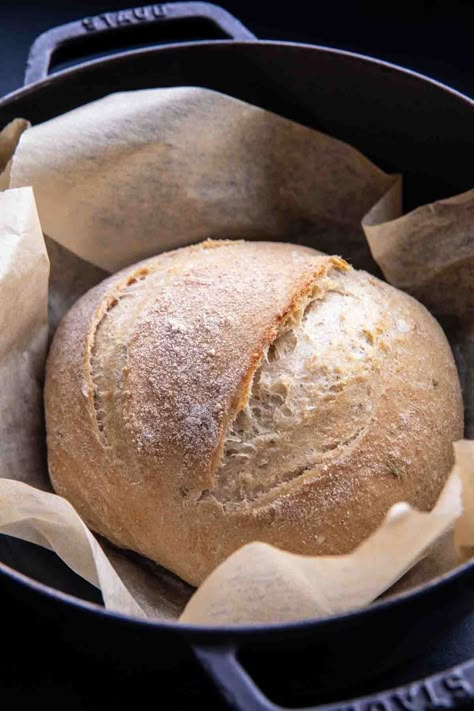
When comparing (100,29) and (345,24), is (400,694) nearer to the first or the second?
(100,29)

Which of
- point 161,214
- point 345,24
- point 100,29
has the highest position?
point 100,29

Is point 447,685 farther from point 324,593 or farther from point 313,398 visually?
point 313,398

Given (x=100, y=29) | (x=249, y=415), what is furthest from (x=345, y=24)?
(x=249, y=415)

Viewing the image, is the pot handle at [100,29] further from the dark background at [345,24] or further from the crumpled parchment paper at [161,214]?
the dark background at [345,24]

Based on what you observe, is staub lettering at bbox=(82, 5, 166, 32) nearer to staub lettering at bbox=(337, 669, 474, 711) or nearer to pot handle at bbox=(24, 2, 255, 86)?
pot handle at bbox=(24, 2, 255, 86)

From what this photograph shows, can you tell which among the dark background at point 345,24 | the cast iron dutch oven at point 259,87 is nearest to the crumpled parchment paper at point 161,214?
the cast iron dutch oven at point 259,87

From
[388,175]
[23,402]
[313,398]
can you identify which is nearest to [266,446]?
[313,398]
